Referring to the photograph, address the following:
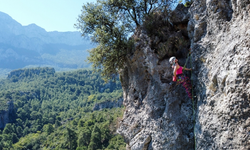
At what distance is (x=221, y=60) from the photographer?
7.05m

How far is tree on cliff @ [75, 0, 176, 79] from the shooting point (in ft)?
41.8

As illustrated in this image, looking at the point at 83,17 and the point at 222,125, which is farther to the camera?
the point at 83,17

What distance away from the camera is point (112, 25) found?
13.5 m

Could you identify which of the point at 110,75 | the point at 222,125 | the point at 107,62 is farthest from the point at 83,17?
the point at 222,125

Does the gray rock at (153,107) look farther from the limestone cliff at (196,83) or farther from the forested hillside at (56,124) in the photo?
the forested hillside at (56,124)

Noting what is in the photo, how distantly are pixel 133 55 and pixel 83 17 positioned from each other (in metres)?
5.10

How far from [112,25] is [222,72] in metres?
8.94

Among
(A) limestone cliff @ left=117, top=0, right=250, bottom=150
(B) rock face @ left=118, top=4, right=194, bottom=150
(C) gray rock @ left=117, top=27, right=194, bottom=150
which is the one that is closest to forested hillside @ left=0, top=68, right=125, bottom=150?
(C) gray rock @ left=117, top=27, right=194, bottom=150

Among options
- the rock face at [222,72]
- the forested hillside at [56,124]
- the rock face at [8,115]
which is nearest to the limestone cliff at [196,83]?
the rock face at [222,72]

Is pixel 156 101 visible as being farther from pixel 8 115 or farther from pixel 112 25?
pixel 8 115

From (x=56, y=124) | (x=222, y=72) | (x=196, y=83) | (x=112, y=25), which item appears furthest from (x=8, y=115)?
(x=222, y=72)

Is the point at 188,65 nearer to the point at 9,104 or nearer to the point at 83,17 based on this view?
the point at 83,17

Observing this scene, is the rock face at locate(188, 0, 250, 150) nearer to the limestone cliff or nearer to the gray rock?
the limestone cliff

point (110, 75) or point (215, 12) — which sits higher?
point (215, 12)
